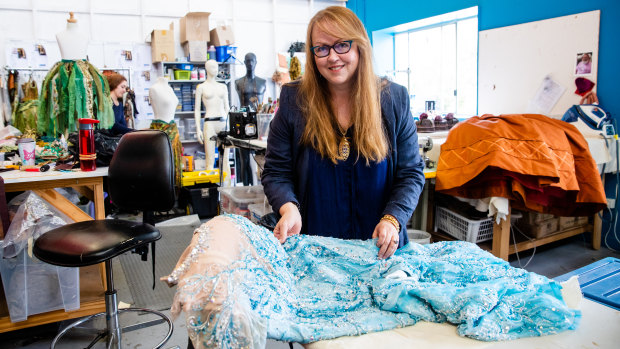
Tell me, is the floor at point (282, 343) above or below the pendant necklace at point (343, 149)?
below

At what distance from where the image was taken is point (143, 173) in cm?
222

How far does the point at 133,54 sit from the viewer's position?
7570 mm

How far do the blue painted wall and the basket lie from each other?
1.59m

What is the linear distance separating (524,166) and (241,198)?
6.91 feet

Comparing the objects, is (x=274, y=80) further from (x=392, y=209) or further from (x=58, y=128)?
(x=392, y=209)

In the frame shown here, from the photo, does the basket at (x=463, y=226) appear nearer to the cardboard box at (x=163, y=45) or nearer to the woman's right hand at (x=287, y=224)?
the woman's right hand at (x=287, y=224)

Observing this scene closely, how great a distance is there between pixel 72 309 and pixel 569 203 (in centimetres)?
326

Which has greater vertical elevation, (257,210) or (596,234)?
(257,210)

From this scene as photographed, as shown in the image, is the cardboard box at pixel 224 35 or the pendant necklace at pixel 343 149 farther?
the cardboard box at pixel 224 35

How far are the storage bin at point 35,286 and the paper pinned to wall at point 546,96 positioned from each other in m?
4.45

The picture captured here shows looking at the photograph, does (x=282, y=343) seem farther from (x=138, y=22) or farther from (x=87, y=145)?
(x=138, y=22)

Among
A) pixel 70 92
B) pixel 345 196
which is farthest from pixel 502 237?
pixel 70 92

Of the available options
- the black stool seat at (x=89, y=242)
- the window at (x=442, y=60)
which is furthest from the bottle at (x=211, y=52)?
the black stool seat at (x=89, y=242)

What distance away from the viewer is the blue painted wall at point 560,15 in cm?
395
